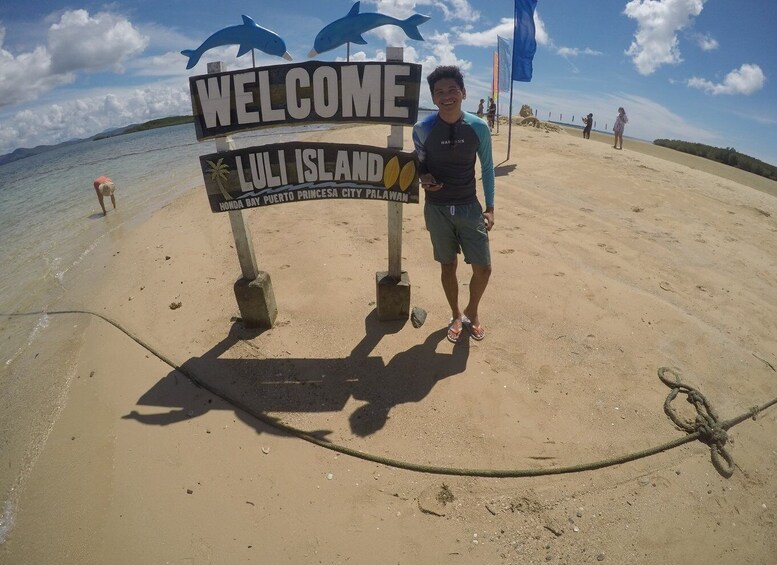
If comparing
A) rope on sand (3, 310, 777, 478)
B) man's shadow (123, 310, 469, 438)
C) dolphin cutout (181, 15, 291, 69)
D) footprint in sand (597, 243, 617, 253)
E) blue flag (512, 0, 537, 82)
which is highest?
blue flag (512, 0, 537, 82)

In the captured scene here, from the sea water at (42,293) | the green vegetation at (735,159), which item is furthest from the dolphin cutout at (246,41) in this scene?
the green vegetation at (735,159)

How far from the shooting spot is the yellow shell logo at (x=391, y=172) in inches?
136

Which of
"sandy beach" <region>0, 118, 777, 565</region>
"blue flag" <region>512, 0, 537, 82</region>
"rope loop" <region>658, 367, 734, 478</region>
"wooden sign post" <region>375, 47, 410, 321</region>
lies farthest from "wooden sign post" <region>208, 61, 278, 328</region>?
"blue flag" <region>512, 0, 537, 82</region>

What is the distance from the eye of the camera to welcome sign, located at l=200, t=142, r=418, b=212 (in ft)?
11.3

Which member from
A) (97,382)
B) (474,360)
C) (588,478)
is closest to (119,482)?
(97,382)

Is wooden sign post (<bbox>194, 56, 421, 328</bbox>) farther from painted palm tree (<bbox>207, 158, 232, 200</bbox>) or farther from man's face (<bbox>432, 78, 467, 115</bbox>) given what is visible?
man's face (<bbox>432, 78, 467, 115</bbox>)

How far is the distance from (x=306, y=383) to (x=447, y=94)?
8.97 ft

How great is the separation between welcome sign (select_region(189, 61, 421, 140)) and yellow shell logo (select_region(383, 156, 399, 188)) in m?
0.33

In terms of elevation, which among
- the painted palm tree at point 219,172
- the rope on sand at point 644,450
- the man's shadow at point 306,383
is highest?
the painted palm tree at point 219,172

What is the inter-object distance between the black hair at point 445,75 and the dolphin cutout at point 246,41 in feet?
4.14

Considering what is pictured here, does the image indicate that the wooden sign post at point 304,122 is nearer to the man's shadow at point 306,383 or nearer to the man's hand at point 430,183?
the man's hand at point 430,183

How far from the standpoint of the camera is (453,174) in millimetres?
3221

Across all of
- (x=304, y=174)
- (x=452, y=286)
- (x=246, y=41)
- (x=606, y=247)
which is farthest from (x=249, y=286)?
(x=606, y=247)

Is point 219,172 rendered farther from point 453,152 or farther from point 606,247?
point 606,247
